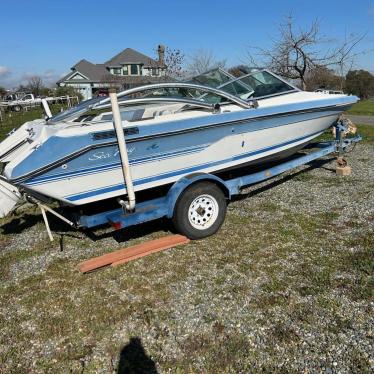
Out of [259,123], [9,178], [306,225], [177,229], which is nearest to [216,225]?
[177,229]

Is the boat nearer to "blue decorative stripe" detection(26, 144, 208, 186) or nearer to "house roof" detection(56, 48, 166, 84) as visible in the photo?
"blue decorative stripe" detection(26, 144, 208, 186)

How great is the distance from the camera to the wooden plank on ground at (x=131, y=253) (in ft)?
13.8

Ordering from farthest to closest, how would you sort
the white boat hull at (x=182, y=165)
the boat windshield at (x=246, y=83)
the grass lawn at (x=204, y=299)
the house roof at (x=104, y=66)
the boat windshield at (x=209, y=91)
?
the house roof at (x=104, y=66) → the boat windshield at (x=246, y=83) → the boat windshield at (x=209, y=91) → the white boat hull at (x=182, y=165) → the grass lawn at (x=204, y=299)

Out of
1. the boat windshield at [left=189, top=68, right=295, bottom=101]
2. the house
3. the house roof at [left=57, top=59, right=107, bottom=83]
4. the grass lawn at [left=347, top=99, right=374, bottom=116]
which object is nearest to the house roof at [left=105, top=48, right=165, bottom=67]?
the house

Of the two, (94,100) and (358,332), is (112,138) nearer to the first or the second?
(94,100)

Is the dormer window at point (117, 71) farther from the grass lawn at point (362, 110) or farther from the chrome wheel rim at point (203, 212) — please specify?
the chrome wheel rim at point (203, 212)

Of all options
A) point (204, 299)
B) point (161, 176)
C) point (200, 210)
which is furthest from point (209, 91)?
point (204, 299)

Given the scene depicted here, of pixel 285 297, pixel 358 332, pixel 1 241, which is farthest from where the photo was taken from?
pixel 1 241

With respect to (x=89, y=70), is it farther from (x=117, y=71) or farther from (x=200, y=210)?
(x=200, y=210)

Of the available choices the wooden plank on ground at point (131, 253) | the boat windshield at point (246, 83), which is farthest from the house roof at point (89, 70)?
the wooden plank on ground at point (131, 253)

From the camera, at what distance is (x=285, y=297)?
348cm

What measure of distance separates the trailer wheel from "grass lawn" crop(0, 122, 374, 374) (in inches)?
6.1

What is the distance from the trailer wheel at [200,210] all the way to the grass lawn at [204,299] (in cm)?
16

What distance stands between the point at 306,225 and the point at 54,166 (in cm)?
317
